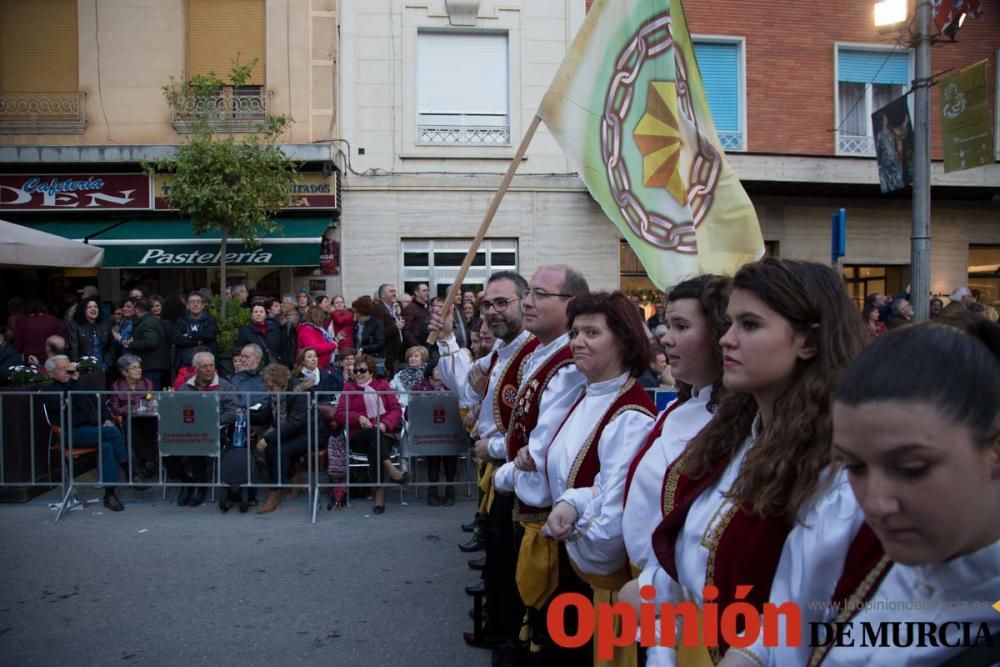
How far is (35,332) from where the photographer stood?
36.5ft

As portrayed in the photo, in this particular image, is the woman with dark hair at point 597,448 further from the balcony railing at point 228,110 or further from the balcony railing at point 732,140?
the balcony railing at point 732,140

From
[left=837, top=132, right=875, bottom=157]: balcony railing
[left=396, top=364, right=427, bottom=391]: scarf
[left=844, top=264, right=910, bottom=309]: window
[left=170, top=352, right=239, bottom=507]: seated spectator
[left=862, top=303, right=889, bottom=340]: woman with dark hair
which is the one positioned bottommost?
[left=170, top=352, right=239, bottom=507]: seated spectator

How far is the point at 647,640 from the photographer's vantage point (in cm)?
221

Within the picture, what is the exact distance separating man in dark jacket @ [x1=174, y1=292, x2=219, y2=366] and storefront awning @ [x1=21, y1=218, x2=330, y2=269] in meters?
3.17

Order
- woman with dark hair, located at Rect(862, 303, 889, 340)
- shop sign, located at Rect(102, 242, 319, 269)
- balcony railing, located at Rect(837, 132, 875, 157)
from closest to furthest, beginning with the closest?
woman with dark hair, located at Rect(862, 303, 889, 340), shop sign, located at Rect(102, 242, 319, 269), balcony railing, located at Rect(837, 132, 875, 157)

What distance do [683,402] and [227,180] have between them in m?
11.2

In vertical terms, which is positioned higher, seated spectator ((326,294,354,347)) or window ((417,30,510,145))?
window ((417,30,510,145))

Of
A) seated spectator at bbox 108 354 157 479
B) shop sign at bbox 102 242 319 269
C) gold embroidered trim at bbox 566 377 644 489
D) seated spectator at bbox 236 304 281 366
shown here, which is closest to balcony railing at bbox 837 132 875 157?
shop sign at bbox 102 242 319 269

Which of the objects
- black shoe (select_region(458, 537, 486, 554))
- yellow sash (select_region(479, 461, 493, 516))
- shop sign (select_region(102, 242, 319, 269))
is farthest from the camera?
shop sign (select_region(102, 242, 319, 269))

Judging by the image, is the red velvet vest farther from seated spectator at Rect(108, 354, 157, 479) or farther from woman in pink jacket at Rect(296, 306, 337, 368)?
woman in pink jacket at Rect(296, 306, 337, 368)

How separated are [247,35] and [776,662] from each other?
15.4 meters

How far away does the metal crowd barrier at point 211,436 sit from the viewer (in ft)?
25.6

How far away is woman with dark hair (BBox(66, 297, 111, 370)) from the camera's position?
11.0 m

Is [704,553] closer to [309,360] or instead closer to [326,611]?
[326,611]
